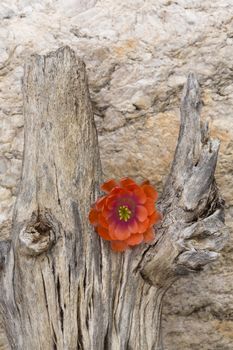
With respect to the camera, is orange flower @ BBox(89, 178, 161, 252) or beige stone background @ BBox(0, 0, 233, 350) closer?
orange flower @ BBox(89, 178, 161, 252)

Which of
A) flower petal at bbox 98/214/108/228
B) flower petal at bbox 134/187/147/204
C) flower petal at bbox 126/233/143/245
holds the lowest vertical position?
flower petal at bbox 126/233/143/245

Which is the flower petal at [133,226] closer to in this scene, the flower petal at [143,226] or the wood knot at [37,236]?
the flower petal at [143,226]

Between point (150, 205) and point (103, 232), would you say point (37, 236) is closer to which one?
point (103, 232)

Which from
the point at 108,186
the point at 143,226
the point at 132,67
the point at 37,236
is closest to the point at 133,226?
the point at 143,226

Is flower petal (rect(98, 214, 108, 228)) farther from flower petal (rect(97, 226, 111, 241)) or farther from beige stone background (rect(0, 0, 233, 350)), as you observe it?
beige stone background (rect(0, 0, 233, 350))

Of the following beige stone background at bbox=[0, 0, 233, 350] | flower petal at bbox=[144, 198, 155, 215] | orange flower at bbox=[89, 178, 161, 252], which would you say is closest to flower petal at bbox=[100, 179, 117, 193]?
orange flower at bbox=[89, 178, 161, 252]
